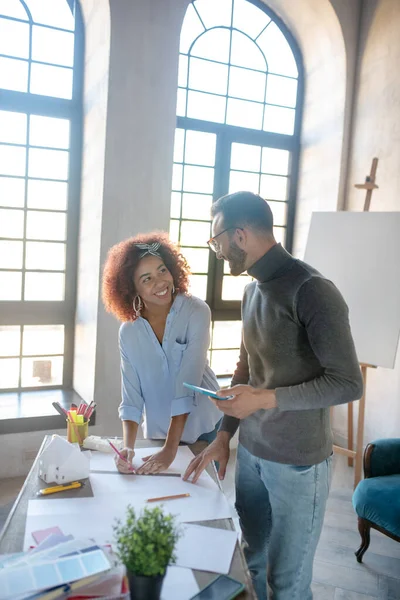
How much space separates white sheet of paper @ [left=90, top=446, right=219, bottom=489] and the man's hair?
768 mm

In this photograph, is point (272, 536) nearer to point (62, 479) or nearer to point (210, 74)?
point (62, 479)

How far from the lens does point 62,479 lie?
1.43m

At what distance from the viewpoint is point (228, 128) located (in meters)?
3.93

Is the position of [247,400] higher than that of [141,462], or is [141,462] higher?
[247,400]

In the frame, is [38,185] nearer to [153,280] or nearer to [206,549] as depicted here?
[153,280]

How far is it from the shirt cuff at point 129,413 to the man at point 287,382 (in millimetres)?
368

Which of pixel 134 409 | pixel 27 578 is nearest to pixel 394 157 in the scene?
pixel 134 409

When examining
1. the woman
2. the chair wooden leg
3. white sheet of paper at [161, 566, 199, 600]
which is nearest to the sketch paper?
the woman

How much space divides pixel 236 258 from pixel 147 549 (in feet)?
2.94

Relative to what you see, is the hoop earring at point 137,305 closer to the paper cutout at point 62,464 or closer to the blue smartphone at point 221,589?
the paper cutout at point 62,464

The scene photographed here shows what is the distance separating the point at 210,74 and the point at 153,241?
2405mm

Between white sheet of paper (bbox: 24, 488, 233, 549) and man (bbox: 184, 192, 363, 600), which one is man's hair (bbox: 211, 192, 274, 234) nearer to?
man (bbox: 184, 192, 363, 600)

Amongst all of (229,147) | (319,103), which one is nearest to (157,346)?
(229,147)

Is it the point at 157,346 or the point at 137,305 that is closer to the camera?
Result: the point at 157,346
